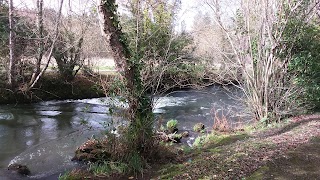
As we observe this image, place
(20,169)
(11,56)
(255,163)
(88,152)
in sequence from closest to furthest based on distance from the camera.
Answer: (255,163), (20,169), (88,152), (11,56)

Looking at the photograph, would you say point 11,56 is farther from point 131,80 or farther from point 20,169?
point 131,80

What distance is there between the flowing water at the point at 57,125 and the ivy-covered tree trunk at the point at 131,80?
39 cm

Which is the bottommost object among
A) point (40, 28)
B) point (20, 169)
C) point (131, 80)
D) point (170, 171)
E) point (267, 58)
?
point (20, 169)

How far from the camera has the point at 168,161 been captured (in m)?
5.99

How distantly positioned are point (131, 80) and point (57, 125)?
6.42m

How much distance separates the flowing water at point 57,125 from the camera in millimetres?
7250

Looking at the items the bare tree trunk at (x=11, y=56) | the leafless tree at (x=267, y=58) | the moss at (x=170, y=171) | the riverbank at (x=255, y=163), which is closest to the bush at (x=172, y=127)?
the leafless tree at (x=267, y=58)

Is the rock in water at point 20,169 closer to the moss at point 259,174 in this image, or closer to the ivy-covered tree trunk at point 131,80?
the ivy-covered tree trunk at point 131,80

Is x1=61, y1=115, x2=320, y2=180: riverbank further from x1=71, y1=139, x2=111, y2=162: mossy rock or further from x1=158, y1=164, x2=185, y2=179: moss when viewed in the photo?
x1=71, y1=139, x2=111, y2=162: mossy rock

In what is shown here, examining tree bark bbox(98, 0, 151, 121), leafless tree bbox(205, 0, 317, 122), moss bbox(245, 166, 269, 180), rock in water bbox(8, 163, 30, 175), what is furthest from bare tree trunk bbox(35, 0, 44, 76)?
moss bbox(245, 166, 269, 180)

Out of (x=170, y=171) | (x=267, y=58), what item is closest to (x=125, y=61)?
(x=170, y=171)

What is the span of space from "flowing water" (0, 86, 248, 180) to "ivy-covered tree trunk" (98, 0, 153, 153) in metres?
0.39

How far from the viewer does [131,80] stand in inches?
229

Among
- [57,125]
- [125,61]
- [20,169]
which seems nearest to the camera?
[125,61]
